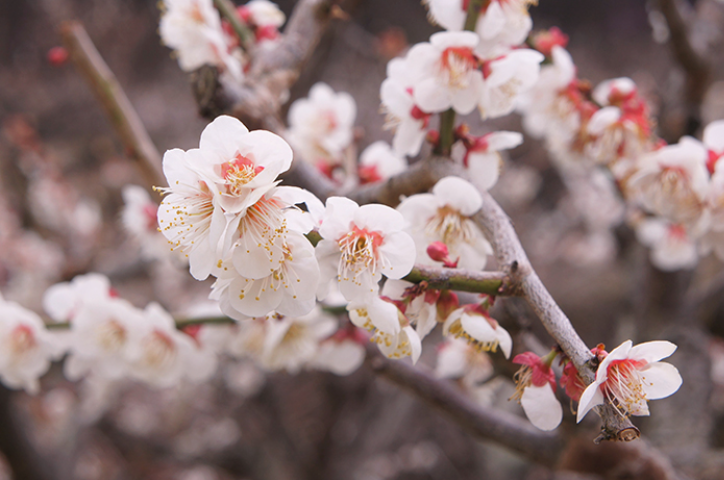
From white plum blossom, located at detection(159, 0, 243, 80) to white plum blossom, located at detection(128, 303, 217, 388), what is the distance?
1.51ft

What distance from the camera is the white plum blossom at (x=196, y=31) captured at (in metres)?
0.79

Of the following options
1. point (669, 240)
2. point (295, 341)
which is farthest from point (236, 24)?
point (669, 240)

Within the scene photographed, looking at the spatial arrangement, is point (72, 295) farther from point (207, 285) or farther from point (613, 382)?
point (207, 285)

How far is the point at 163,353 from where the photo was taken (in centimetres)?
86

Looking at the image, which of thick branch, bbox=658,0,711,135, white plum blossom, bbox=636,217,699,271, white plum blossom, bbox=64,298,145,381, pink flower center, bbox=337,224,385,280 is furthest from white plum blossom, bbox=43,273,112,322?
thick branch, bbox=658,0,711,135

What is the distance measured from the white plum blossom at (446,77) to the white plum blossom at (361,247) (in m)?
0.23

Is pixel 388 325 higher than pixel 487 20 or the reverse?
the reverse

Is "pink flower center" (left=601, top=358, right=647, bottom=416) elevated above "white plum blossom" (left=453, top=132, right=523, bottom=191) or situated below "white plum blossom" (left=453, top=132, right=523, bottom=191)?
below

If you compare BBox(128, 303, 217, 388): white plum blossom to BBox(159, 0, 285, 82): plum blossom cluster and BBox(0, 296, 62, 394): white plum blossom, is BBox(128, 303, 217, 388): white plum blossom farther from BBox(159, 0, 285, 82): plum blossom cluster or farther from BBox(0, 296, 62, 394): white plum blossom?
BBox(159, 0, 285, 82): plum blossom cluster

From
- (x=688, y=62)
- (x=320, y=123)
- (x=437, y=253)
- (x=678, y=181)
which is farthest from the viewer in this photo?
(x=688, y=62)

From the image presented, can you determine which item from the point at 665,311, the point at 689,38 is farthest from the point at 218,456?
the point at 689,38

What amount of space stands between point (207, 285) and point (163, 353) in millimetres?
2359

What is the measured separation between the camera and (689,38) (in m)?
1.25

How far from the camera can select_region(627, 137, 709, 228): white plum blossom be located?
0.72 meters
